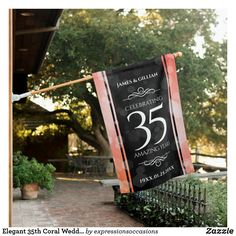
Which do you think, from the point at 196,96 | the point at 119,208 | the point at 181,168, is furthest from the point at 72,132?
the point at 181,168

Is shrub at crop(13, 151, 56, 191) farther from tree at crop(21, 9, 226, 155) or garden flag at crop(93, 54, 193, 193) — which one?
garden flag at crop(93, 54, 193, 193)

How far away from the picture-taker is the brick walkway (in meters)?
5.68

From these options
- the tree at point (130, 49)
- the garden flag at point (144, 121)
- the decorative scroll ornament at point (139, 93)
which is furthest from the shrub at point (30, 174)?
→ the decorative scroll ornament at point (139, 93)

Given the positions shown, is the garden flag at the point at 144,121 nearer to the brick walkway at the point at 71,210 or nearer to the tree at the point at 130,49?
the brick walkway at the point at 71,210

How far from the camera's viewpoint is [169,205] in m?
5.23

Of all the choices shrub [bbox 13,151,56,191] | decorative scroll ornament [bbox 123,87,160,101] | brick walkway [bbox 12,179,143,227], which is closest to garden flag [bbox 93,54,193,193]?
decorative scroll ornament [bbox 123,87,160,101]

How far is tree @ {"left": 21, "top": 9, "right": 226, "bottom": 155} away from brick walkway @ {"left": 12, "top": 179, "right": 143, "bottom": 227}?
2167mm

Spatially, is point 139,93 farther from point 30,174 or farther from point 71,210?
point 30,174

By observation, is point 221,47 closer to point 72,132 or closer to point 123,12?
point 123,12

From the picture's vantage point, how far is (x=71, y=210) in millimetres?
6543

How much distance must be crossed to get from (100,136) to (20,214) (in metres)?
4.64

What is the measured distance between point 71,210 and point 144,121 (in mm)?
3056

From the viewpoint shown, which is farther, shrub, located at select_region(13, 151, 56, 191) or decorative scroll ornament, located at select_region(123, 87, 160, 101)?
shrub, located at select_region(13, 151, 56, 191)

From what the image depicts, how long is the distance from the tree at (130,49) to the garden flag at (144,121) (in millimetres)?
4913
